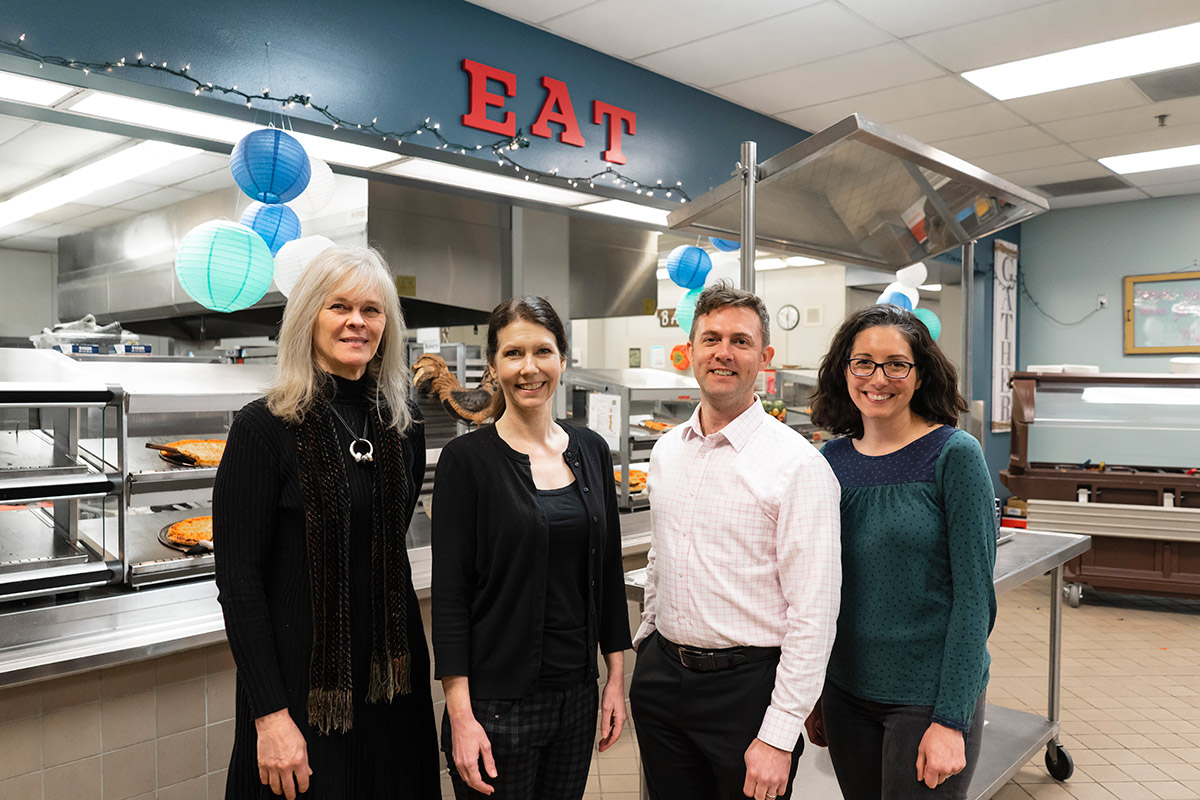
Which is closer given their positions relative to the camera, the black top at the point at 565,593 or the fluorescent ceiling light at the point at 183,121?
the black top at the point at 565,593

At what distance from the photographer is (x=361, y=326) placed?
5.17 feet

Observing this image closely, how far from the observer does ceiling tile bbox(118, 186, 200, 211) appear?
6.09 metres

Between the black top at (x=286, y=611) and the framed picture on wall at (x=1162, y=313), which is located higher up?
the framed picture on wall at (x=1162, y=313)

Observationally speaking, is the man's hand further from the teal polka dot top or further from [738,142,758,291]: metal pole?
[738,142,758,291]: metal pole

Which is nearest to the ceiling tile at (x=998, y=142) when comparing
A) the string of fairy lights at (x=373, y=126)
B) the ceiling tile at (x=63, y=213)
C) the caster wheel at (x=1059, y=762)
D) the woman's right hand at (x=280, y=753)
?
the string of fairy lights at (x=373, y=126)

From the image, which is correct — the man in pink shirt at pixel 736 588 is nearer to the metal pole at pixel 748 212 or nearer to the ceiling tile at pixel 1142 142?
the metal pole at pixel 748 212

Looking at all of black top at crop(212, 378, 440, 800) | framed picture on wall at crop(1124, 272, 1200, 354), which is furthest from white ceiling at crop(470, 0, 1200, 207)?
black top at crop(212, 378, 440, 800)

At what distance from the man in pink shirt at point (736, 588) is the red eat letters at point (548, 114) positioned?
257cm

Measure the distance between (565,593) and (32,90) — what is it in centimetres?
257

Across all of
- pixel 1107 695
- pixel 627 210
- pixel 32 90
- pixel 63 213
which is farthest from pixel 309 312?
pixel 63 213

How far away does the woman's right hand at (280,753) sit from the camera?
1444mm

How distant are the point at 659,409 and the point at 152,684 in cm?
341

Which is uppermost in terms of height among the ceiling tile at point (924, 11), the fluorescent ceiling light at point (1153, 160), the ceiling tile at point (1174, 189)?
the ceiling tile at point (1174, 189)

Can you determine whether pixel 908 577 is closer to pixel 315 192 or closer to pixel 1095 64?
pixel 315 192
